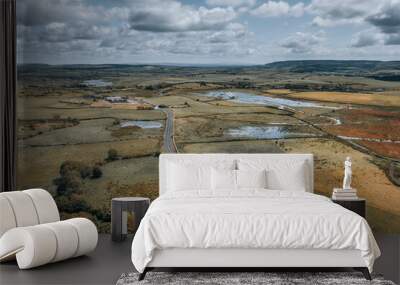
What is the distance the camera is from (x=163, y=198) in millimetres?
6867

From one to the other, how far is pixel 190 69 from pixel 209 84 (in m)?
0.31

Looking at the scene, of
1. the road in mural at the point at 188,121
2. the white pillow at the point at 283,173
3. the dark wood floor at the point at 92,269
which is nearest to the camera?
the dark wood floor at the point at 92,269

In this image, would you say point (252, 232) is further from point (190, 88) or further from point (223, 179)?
point (190, 88)

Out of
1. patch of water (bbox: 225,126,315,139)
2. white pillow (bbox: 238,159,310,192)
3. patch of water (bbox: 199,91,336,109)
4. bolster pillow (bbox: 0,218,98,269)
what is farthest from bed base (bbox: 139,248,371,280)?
patch of water (bbox: 199,91,336,109)

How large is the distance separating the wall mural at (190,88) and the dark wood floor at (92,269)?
1.65 meters

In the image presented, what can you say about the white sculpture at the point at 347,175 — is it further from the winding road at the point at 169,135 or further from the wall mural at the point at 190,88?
the winding road at the point at 169,135

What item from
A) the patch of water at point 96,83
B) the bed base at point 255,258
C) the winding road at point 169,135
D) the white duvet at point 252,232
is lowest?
the bed base at point 255,258

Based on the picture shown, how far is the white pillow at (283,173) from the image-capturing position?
25.2ft

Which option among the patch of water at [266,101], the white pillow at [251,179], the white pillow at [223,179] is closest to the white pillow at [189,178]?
the white pillow at [223,179]

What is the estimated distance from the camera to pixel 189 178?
7.75 m

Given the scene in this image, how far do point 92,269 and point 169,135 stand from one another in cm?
289

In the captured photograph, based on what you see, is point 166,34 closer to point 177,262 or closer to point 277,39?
point 277,39

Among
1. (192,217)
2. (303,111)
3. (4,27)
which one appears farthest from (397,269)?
(4,27)

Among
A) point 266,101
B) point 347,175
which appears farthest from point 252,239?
point 266,101
